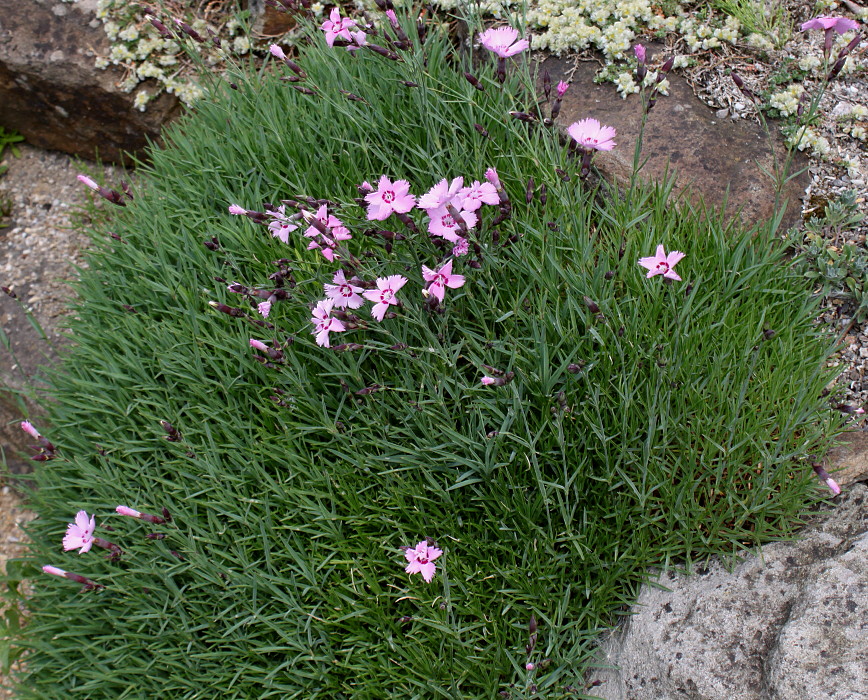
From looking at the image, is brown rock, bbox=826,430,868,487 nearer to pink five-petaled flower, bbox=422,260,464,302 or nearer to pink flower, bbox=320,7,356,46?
pink five-petaled flower, bbox=422,260,464,302

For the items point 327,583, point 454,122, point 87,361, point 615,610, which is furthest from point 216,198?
point 615,610

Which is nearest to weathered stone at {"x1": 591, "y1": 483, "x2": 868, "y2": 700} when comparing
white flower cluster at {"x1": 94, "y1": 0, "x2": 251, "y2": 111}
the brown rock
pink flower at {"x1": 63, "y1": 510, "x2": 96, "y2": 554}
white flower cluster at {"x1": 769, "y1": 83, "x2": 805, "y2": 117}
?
the brown rock

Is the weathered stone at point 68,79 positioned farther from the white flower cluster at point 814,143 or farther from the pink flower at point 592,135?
the white flower cluster at point 814,143

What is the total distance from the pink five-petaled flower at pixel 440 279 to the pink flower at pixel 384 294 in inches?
3.4

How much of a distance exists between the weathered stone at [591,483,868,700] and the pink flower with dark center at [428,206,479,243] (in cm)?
124

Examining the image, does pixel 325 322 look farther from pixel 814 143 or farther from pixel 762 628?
pixel 814 143

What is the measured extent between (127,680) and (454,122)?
241 cm

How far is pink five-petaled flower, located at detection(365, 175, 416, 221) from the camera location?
197 centimetres

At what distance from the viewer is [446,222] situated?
199cm

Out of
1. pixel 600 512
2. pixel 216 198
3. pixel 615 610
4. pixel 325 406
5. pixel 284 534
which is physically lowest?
pixel 615 610

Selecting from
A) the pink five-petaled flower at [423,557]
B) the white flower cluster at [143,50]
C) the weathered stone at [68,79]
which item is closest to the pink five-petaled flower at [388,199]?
the pink five-petaled flower at [423,557]

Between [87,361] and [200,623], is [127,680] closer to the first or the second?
[200,623]

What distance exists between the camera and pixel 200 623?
89.9 inches

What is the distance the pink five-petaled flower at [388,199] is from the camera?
1967 millimetres
